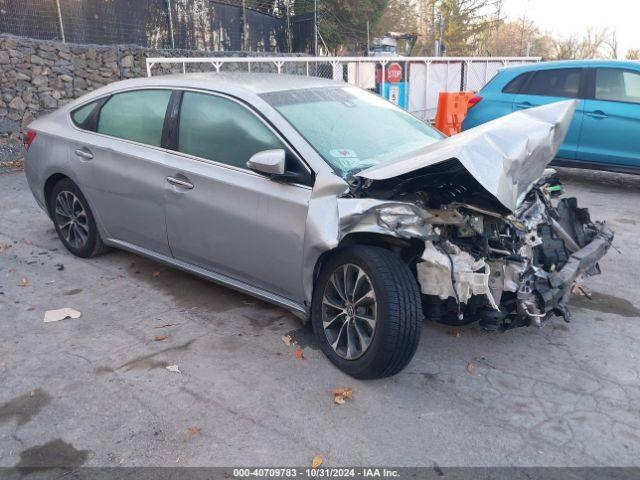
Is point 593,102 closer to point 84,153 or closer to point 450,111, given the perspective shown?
point 450,111

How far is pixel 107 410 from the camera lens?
319 centimetres

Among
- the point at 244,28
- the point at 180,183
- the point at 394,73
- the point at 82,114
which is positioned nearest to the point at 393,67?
the point at 394,73

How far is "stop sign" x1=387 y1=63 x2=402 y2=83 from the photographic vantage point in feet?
42.7

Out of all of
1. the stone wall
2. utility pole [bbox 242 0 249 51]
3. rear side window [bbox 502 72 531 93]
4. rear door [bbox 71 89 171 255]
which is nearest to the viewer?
rear door [bbox 71 89 171 255]

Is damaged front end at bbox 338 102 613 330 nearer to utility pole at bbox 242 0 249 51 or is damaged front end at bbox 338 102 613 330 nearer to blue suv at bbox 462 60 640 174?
blue suv at bbox 462 60 640 174

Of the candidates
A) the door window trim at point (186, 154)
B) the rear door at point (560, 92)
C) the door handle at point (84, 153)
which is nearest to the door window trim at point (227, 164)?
the door window trim at point (186, 154)

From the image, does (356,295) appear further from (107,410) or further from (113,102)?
(113,102)

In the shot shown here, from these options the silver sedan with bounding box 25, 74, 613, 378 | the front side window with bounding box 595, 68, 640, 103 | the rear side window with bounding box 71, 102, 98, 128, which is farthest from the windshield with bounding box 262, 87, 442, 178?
the front side window with bounding box 595, 68, 640, 103

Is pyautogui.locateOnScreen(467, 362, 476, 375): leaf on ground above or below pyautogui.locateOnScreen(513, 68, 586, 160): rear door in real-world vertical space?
below

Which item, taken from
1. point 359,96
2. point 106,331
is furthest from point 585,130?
point 106,331

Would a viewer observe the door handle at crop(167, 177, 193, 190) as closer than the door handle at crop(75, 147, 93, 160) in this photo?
Yes

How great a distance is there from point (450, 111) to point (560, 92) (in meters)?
2.96

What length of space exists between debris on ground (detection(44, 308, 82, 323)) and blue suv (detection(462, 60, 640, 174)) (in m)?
6.65

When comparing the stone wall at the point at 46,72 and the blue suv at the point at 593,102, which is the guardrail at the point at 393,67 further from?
the blue suv at the point at 593,102
